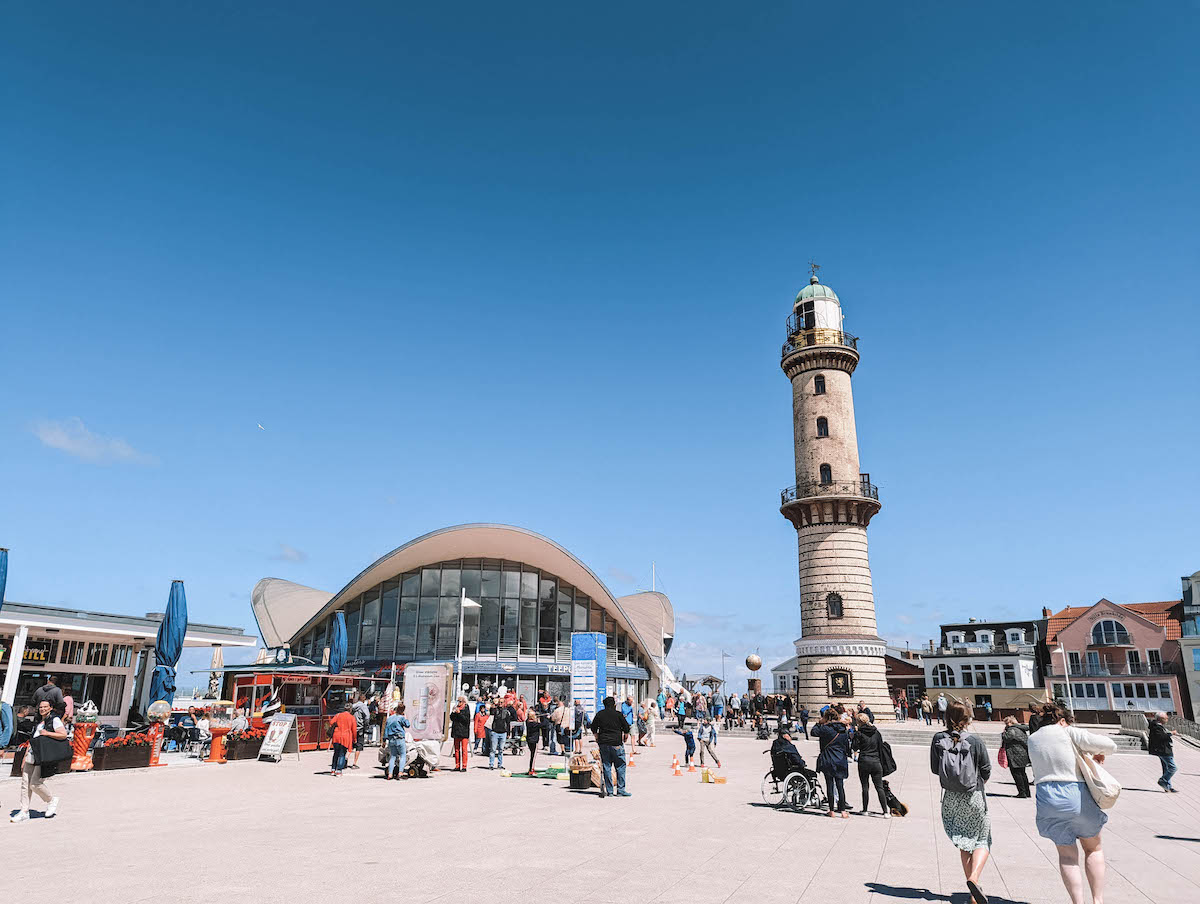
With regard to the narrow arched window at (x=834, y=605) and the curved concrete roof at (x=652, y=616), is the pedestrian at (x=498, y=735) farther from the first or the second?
the curved concrete roof at (x=652, y=616)

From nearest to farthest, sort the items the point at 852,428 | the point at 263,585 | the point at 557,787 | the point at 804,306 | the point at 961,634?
the point at 557,787 < the point at 852,428 < the point at 804,306 < the point at 263,585 < the point at 961,634

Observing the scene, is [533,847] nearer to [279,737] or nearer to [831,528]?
[279,737]

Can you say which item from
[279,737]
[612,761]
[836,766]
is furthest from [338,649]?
[836,766]

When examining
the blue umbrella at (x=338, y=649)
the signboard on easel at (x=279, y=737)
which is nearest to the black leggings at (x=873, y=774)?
the signboard on easel at (x=279, y=737)

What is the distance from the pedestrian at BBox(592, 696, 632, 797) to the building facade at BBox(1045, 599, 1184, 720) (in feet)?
137

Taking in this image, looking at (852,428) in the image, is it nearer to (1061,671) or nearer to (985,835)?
(1061,671)

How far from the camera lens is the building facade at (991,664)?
53.1 metres

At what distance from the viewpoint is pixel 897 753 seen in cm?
2428

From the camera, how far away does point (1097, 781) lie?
19.1 ft

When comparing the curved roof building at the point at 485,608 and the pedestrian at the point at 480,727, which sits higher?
the curved roof building at the point at 485,608

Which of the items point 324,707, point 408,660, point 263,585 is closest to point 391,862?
point 324,707

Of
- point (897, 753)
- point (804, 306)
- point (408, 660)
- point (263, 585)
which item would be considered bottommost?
point (897, 753)

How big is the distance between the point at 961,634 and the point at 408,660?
41.4 meters

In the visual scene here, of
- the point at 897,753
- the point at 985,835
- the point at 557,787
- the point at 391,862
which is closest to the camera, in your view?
the point at 985,835
